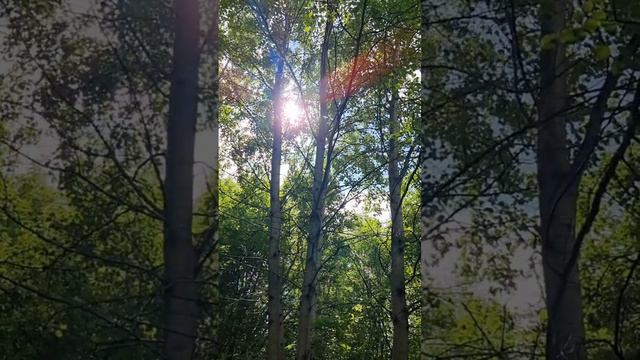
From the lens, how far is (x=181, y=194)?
7.29 ft

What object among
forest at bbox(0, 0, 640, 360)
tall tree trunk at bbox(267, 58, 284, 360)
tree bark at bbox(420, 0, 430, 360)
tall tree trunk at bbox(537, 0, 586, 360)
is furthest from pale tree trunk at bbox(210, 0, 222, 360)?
tall tree trunk at bbox(267, 58, 284, 360)

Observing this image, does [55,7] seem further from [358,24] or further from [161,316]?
[358,24]

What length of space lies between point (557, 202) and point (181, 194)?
50.9 inches

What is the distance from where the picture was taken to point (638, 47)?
6.61ft

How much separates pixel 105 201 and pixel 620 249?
1781 millimetres

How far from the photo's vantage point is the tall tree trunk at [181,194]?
2158 millimetres

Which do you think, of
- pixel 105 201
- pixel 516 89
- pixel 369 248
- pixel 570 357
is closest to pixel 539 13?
pixel 516 89

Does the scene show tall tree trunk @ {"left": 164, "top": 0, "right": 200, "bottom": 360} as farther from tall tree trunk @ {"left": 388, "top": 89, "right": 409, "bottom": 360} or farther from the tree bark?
tall tree trunk @ {"left": 388, "top": 89, "right": 409, "bottom": 360}

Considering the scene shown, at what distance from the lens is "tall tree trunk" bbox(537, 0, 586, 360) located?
195 cm

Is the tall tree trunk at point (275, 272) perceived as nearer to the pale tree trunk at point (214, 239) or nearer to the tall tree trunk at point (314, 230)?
the tall tree trunk at point (314, 230)

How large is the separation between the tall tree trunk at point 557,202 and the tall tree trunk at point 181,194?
1.20 metres

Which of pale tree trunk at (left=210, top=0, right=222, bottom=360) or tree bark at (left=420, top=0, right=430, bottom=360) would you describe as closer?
tree bark at (left=420, top=0, right=430, bottom=360)

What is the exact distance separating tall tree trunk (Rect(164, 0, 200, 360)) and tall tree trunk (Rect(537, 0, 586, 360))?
1.20 m

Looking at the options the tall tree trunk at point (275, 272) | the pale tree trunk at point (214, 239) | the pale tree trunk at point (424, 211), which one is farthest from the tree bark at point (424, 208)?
the tall tree trunk at point (275, 272)
